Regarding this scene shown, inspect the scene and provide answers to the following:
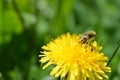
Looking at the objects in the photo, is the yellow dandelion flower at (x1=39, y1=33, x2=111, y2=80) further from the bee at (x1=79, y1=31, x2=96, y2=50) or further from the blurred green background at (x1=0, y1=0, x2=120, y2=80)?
the blurred green background at (x1=0, y1=0, x2=120, y2=80)

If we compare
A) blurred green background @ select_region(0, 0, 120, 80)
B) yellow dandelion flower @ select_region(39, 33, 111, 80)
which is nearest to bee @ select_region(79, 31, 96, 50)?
yellow dandelion flower @ select_region(39, 33, 111, 80)

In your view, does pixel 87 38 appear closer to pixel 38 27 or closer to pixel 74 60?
pixel 74 60

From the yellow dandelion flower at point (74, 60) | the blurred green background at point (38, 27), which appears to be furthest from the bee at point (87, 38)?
the blurred green background at point (38, 27)

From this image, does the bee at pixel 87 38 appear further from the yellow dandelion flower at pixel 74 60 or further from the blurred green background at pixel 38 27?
the blurred green background at pixel 38 27

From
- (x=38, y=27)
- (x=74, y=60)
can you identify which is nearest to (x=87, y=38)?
(x=74, y=60)

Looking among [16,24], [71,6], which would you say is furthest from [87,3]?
[16,24]

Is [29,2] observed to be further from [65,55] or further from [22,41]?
[65,55]
